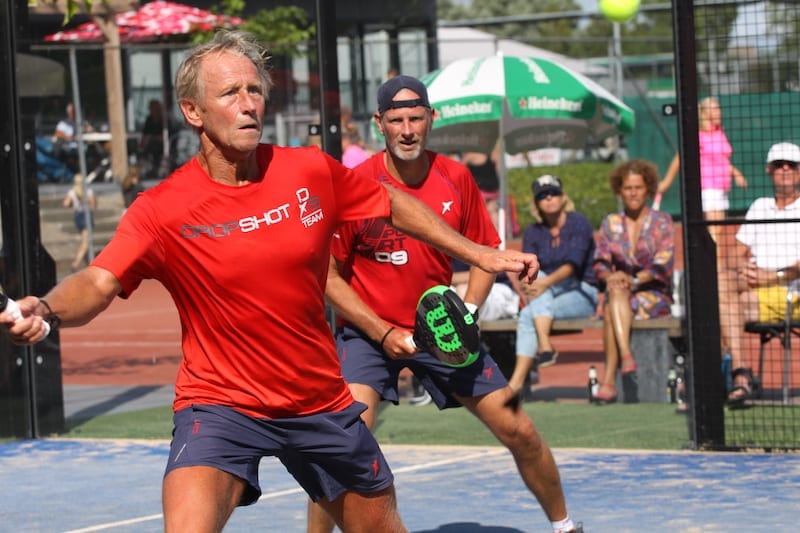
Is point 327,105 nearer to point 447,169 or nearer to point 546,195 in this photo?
point 546,195

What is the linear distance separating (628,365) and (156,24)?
31.3 feet

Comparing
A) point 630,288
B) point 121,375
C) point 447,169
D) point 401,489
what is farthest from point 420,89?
point 121,375

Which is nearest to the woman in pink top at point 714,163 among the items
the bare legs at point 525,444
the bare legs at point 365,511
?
the bare legs at point 525,444

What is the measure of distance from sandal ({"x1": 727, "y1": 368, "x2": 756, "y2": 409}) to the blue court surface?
1.36 meters

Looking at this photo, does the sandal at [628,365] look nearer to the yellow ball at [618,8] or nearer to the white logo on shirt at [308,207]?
the yellow ball at [618,8]

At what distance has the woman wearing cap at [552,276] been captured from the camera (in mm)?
11281

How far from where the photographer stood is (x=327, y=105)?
991cm

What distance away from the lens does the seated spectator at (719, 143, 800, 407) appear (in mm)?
9945

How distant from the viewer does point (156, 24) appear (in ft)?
59.9

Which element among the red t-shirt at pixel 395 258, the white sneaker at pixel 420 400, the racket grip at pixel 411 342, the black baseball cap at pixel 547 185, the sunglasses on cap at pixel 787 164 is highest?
the sunglasses on cap at pixel 787 164

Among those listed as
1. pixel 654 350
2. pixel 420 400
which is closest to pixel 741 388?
pixel 654 350

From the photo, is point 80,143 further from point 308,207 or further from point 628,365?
point 308,207

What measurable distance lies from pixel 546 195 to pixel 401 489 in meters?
4.20

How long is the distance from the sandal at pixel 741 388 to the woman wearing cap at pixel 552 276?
159 cm
